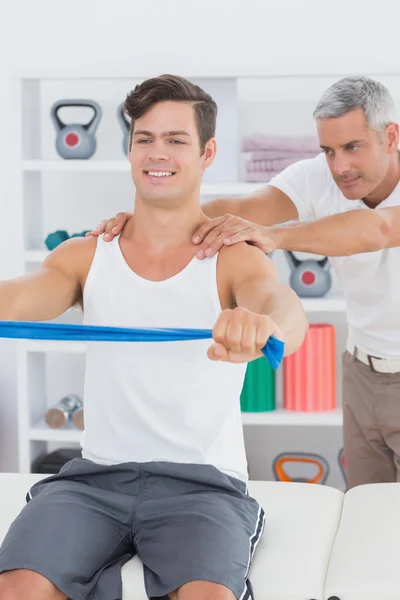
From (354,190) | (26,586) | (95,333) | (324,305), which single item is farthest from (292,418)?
(26,586)

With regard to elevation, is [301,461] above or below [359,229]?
below

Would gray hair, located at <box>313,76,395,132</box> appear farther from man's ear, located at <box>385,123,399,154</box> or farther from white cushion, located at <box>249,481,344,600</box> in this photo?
white cushion, located at <box>249,481,344,600</box>

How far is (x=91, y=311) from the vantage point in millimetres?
2096

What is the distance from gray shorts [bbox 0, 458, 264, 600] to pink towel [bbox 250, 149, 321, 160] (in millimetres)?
1942

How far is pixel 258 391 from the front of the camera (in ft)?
12.4

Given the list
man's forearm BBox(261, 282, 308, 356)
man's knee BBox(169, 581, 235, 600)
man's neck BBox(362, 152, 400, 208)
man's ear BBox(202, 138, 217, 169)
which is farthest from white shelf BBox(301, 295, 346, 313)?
man's knee BBox(169, 581, 235, 600)

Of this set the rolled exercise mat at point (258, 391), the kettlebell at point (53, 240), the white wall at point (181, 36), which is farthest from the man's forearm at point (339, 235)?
the white wall at point (181, 36)

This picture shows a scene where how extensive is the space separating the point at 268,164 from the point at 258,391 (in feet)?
2.93

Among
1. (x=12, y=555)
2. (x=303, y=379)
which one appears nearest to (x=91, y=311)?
(x=12, y=555)

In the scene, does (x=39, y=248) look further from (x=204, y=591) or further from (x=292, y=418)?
(x=204, y=591)

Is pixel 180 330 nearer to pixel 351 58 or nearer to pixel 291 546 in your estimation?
pixel 291 546

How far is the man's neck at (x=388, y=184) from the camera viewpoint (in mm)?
2588

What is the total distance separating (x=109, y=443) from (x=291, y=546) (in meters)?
0.45

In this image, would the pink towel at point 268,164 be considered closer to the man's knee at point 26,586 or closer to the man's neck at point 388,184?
the man's neck at point 388,184
